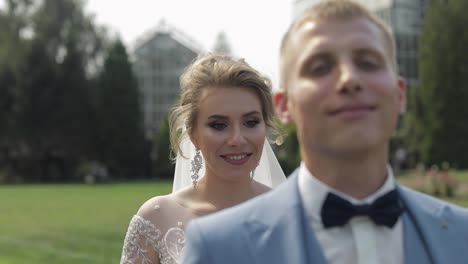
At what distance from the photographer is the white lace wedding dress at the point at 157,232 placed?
4.02 metres

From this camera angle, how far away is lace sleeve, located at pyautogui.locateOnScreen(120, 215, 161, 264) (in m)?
4.07

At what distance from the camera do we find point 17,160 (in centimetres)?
5675

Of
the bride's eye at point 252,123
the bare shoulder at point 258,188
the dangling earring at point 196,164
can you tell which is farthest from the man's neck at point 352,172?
the dangling earring at point 196,164

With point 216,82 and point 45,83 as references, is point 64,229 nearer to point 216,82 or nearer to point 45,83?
point 216,82

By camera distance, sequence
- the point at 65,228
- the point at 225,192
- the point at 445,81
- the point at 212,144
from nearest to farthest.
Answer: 1. the point at 212,144
2. the point at 225,192
3. the point at 65,228
4. the point at 445,81

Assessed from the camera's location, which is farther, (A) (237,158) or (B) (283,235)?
(A) (237,158)

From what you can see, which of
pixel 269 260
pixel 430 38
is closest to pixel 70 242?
pixel 269 260

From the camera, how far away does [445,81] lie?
1832 inches

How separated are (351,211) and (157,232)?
7.90 ft

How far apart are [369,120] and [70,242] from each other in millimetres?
14454

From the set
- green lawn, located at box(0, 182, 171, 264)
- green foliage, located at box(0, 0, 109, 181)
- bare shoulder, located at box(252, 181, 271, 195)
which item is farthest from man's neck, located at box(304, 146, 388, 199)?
green foliage, located at box(0, 0, 109, 181)

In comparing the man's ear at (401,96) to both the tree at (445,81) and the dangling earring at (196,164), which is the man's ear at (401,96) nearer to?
the dangling earring at (196,164)

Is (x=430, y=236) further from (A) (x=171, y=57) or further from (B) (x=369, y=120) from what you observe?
(A) (x=171, y=57)

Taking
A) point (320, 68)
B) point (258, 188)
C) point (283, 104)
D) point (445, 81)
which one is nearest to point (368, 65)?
point (320, 68)
